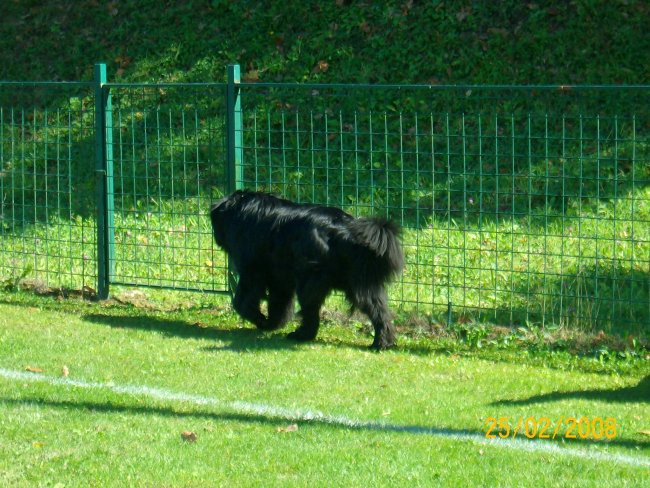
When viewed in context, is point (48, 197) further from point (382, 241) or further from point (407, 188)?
point (382, 241)

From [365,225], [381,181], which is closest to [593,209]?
[381,181]

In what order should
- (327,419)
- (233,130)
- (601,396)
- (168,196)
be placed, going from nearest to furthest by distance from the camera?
(327,419) < (601,396) < (233,130) < (168,196)

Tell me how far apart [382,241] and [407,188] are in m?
2.43

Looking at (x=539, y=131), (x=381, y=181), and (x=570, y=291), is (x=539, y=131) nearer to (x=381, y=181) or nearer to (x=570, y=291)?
(x=381, y=181)

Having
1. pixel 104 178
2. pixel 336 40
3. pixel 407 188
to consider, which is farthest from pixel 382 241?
pixel 336 40

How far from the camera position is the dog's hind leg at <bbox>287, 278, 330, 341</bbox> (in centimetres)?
830

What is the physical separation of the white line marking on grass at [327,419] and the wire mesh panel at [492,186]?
94.2 inches

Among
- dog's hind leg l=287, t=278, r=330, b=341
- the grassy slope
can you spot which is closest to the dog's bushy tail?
dog's hind leg l=287, t=278, r=330, b=341

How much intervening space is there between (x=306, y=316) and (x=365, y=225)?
96 cm

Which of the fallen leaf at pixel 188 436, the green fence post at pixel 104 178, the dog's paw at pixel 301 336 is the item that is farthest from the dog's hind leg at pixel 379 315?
the green fence post at pixel 104 178

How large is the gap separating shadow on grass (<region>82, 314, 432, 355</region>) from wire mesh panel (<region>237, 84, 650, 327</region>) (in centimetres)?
95
